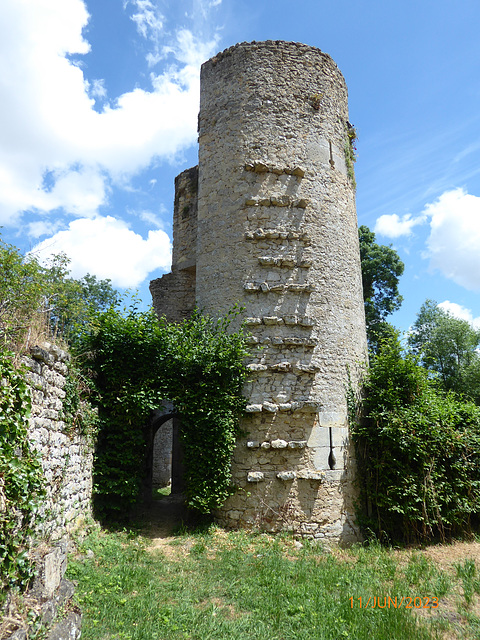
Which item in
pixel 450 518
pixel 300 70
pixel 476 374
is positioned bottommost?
pixel 450 518

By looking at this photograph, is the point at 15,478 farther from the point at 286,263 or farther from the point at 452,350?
the point at 452,350

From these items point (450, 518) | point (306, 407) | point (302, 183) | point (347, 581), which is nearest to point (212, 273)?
point (302, 183)

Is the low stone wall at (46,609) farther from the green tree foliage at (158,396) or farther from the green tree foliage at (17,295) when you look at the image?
the green tree foliage at (158,396)

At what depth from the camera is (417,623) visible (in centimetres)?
509

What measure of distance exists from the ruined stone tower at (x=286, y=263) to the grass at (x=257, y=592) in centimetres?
122

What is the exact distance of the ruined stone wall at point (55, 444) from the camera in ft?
17.4

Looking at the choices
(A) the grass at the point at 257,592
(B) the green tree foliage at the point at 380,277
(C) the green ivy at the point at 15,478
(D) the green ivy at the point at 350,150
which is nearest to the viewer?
(C) the green ivy at the point at 15,478

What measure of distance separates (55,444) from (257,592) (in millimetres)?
3295

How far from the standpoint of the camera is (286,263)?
920 cm

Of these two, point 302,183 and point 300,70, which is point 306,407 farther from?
point 300,70

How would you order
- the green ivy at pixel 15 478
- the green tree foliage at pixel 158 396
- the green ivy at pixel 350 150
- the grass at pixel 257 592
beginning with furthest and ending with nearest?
the green ivy at pixel 350 150 → the green tree foliage at pixel 158 396 → the grass at pixel 257 592 → the green ivy at pixel 15 478

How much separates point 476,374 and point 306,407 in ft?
56.9

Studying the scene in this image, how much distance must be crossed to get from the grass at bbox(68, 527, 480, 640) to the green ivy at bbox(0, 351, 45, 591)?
3.49 ft
